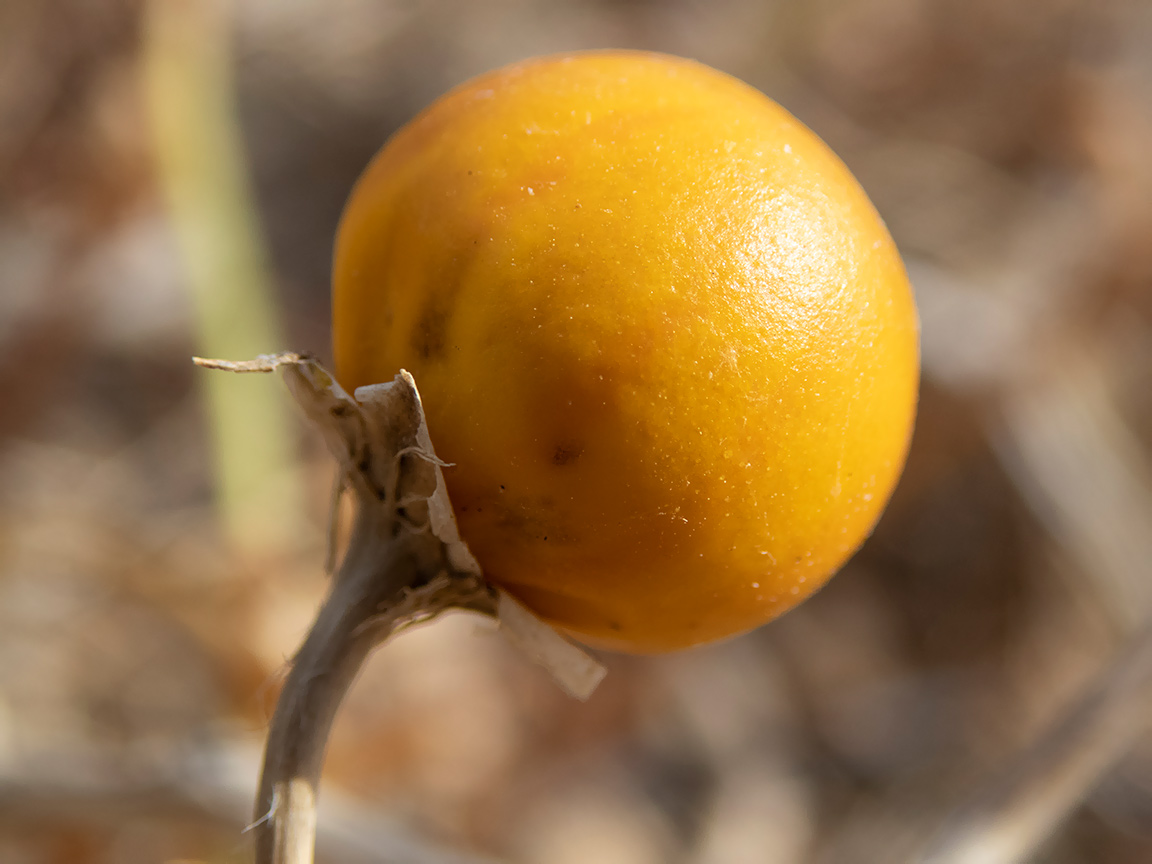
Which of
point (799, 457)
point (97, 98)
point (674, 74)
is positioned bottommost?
point (97, 98)

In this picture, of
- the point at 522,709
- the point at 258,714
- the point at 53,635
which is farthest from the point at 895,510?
the point at 53,635

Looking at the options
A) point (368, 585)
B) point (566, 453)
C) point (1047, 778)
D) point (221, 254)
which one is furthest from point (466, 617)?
point (566, 453)

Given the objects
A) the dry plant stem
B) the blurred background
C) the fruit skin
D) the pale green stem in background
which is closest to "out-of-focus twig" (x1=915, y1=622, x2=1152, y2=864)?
the blurred background

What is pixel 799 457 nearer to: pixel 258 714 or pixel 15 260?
pixel 258 714

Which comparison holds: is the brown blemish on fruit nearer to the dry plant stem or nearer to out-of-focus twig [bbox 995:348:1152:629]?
the dry plant stem

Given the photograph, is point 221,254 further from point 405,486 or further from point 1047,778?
point 1047,778

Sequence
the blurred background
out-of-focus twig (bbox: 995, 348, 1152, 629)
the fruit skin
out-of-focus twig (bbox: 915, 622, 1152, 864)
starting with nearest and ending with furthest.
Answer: the fruit skin < out-of-focus twig (bbox: 915, 622, 1152, 864) < the blurred background < out-of-focus twig (bbox: 995, 348, 1152, 629)
